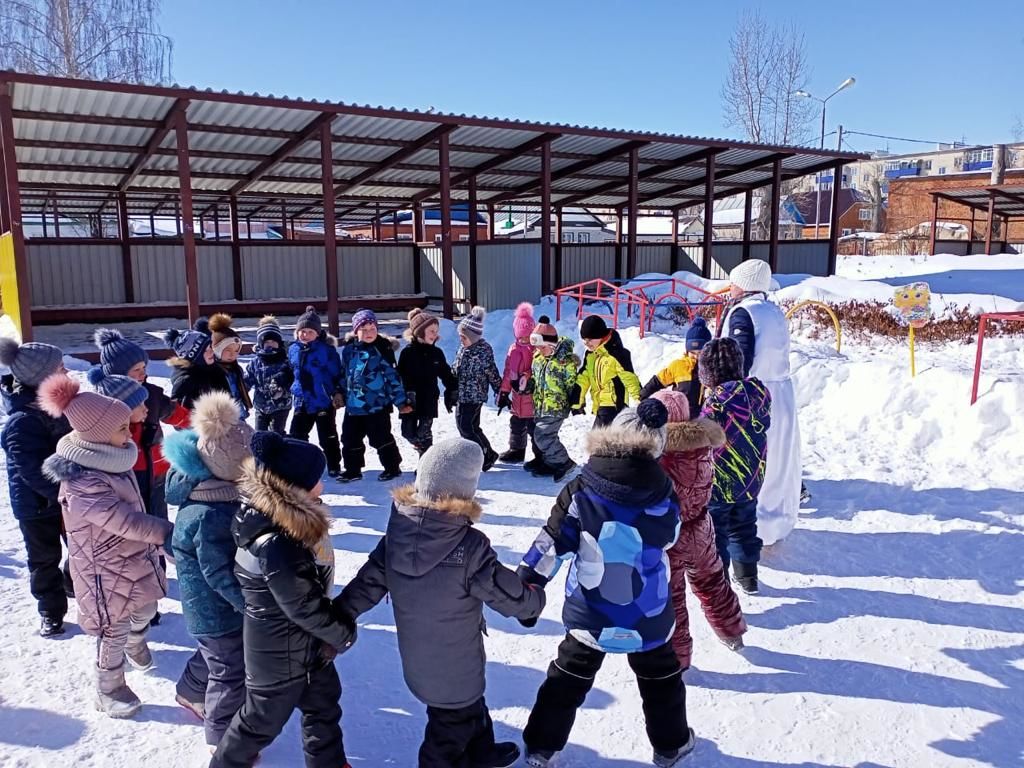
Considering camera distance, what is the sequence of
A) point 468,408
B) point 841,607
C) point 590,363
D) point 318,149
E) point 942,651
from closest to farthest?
point 942,651 < point 841,607 < point 590,363 < point 468,408 < point 318,149

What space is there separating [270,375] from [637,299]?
7.14 meters

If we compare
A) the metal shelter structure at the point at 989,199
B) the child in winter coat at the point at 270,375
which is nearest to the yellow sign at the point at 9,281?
the child in winter coat at the point at 270,375

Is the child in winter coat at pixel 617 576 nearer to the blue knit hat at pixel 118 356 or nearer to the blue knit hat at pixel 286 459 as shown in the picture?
the blue knit hat at pixel 286 459

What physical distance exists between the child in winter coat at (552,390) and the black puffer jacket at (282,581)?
11.6ft

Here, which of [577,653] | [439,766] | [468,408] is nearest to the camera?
[439,766]

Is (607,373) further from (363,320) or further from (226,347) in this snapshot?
(226,347)

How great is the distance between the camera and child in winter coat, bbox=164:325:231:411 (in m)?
4.57

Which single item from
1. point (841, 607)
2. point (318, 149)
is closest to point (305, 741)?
point (841, 607)

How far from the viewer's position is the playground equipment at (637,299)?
34.4ft

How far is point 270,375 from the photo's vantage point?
18.0 ft

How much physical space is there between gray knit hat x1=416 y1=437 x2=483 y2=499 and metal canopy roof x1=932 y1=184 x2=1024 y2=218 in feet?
81.0

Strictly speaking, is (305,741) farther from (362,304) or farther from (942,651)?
(362,304)

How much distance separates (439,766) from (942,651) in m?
2.45

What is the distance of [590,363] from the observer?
532 cm
